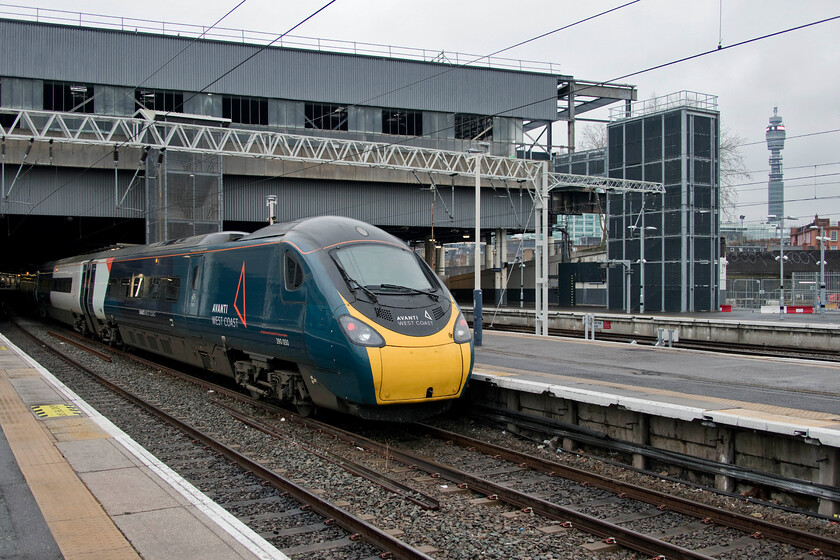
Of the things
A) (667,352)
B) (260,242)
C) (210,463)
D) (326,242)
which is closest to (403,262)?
(326,242)

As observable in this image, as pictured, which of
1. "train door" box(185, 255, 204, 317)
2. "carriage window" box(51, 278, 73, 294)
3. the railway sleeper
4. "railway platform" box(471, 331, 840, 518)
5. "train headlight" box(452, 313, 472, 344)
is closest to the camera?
"railway platform" box(471, 331, 840, 518)

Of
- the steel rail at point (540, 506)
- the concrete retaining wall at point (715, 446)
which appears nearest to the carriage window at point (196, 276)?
the steel rail at point (540, 506)

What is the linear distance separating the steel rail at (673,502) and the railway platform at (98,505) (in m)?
4.24

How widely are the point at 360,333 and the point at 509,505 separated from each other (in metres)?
3.11

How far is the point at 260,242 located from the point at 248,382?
2769mm

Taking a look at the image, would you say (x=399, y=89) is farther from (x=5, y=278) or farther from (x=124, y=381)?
(x=5, y=278)

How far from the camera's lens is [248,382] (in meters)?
13.1

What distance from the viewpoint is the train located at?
9.55 metres

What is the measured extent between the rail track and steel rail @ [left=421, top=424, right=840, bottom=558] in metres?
0.01

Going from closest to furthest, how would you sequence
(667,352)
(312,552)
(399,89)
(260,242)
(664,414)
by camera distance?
(312,552) < (664,414) < (260,242) < (667,352) < (399,89)

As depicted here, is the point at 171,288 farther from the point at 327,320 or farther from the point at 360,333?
the point at 360,333

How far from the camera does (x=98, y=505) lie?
645 cm

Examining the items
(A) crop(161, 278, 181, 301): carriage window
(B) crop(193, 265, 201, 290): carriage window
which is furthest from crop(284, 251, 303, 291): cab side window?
(A) crop(161, 278, 181, 301): carriage window

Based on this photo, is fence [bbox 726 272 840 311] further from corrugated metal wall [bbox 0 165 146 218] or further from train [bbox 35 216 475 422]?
train [bbox 35 216 475 422]
